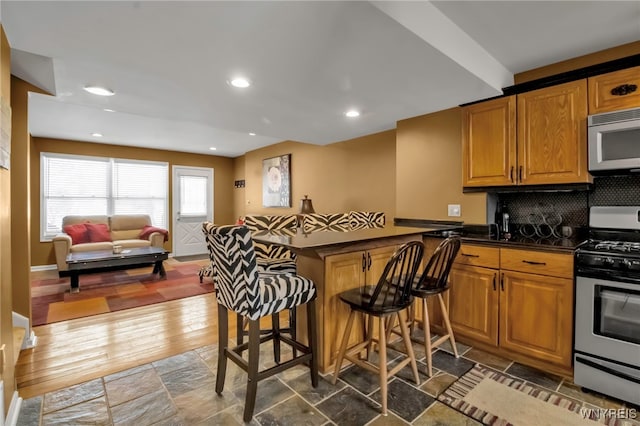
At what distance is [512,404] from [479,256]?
1035mm

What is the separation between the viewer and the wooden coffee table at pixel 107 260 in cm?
426

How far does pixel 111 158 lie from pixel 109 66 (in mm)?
5188

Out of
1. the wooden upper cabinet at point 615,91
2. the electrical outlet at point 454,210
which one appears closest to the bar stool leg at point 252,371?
the electrical outlet at point 454,210

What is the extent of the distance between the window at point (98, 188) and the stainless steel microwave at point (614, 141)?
7.36 meters

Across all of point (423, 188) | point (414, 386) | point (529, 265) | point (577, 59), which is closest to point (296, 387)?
point (414, 386)

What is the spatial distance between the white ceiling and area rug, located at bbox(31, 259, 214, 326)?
2.28 metres

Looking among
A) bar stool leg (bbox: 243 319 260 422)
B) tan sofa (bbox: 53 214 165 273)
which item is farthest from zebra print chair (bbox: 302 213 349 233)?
tan sofa (bbox: 53 214 165 273)

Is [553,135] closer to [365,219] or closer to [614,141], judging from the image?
[614,141]

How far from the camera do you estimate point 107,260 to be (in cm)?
453

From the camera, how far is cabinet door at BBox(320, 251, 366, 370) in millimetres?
2101

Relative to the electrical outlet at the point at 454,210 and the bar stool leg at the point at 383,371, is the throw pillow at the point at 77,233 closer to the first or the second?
the bar stool leg at the point at 383,371

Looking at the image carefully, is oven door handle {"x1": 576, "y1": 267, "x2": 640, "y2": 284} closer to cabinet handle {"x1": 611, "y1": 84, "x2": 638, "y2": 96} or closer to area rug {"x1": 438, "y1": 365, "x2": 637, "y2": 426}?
area rug {"x1": 438, "y1": 365, "x2": 637, "y2": 426}

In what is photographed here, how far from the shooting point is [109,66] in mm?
2088

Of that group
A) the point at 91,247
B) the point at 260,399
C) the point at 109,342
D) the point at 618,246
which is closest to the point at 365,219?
the point at 618,246
